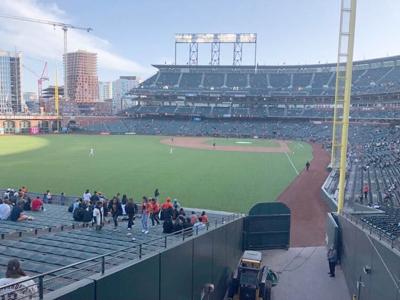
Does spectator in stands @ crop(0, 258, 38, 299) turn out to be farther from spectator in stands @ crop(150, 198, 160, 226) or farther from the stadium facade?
the stadium facade

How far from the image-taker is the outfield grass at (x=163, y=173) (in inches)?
862

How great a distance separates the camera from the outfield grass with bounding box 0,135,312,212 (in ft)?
71.9

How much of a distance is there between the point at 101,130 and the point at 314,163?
5343 centimetres

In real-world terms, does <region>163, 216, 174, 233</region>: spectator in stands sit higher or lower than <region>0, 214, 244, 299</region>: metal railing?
lower

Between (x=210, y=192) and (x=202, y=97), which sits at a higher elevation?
(x=202, y=97)

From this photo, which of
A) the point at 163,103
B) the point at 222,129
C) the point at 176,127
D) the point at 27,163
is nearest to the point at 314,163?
the point at 27,163

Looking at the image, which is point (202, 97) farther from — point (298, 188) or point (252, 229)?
point (252, 229)

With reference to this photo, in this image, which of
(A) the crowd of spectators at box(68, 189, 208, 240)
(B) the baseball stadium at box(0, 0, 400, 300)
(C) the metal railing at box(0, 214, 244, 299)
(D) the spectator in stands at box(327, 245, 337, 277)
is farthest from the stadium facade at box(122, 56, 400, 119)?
(C) the metal railing at box(0, 214, 244, 299)

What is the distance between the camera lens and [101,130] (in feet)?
252

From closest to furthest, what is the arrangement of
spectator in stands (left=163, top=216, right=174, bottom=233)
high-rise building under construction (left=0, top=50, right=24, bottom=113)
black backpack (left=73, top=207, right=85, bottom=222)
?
spectator in stands (left=163, top=216, right=174, bottom=233) → black backpack (left=73, top=207, right=85, bottom=222) → high-rise building under construction (left=0, top=50, right=24, bottom=113)

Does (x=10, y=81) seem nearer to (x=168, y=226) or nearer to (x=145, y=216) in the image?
(x=145, y=216)

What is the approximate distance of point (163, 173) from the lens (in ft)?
93.3

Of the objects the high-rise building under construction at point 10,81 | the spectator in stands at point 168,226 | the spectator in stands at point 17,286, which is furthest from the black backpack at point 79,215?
the high-rise building under construction at point 10,81

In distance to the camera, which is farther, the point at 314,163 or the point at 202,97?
the point at 202,97
